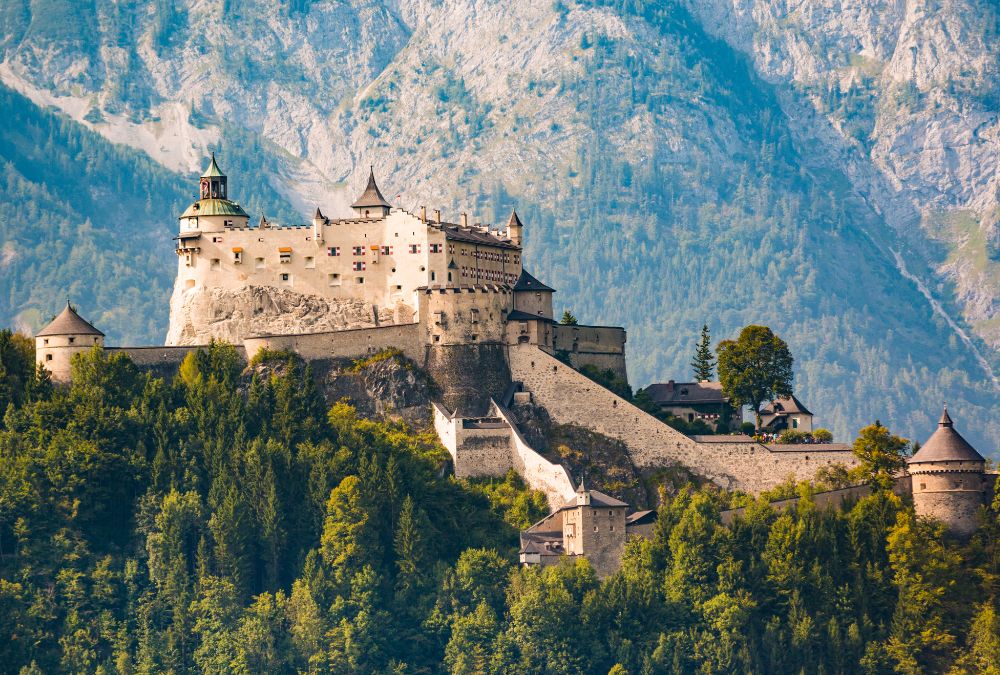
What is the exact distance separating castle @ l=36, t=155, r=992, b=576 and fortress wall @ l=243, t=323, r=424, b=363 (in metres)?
0.08

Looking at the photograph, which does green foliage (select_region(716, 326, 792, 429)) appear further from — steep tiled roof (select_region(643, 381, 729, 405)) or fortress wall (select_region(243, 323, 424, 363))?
fortress wall (select_region(243, 323, 424, 363))

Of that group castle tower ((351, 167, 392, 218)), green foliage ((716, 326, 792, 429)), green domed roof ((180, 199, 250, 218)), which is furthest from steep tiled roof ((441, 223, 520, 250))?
green foliage ((716, 326, 792, 429))

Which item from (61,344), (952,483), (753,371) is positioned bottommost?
(952,483)

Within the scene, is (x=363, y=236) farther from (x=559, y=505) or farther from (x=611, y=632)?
(x=611, y=632)

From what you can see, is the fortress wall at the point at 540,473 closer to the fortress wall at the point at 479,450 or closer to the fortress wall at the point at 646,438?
the fortress wall at the point at 479,450

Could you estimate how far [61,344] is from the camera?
13512 centimetres

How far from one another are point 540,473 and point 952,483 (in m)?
20.9

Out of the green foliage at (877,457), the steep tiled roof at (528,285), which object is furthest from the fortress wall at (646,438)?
the steep tiled roof at (528,285)

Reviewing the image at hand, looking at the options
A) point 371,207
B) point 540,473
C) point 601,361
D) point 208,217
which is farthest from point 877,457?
point 208,217

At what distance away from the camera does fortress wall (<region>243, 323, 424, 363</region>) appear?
137 metres

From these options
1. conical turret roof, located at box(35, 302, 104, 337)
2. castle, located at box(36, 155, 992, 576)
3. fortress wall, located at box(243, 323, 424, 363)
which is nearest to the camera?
castle, located at box(36, 155, 992, 576)

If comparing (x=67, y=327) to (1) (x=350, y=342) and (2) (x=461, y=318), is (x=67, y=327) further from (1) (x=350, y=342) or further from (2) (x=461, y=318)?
(2) (x=461, y=318)

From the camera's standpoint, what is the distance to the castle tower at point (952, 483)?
415 feet

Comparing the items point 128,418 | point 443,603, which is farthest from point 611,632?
point 128,418
